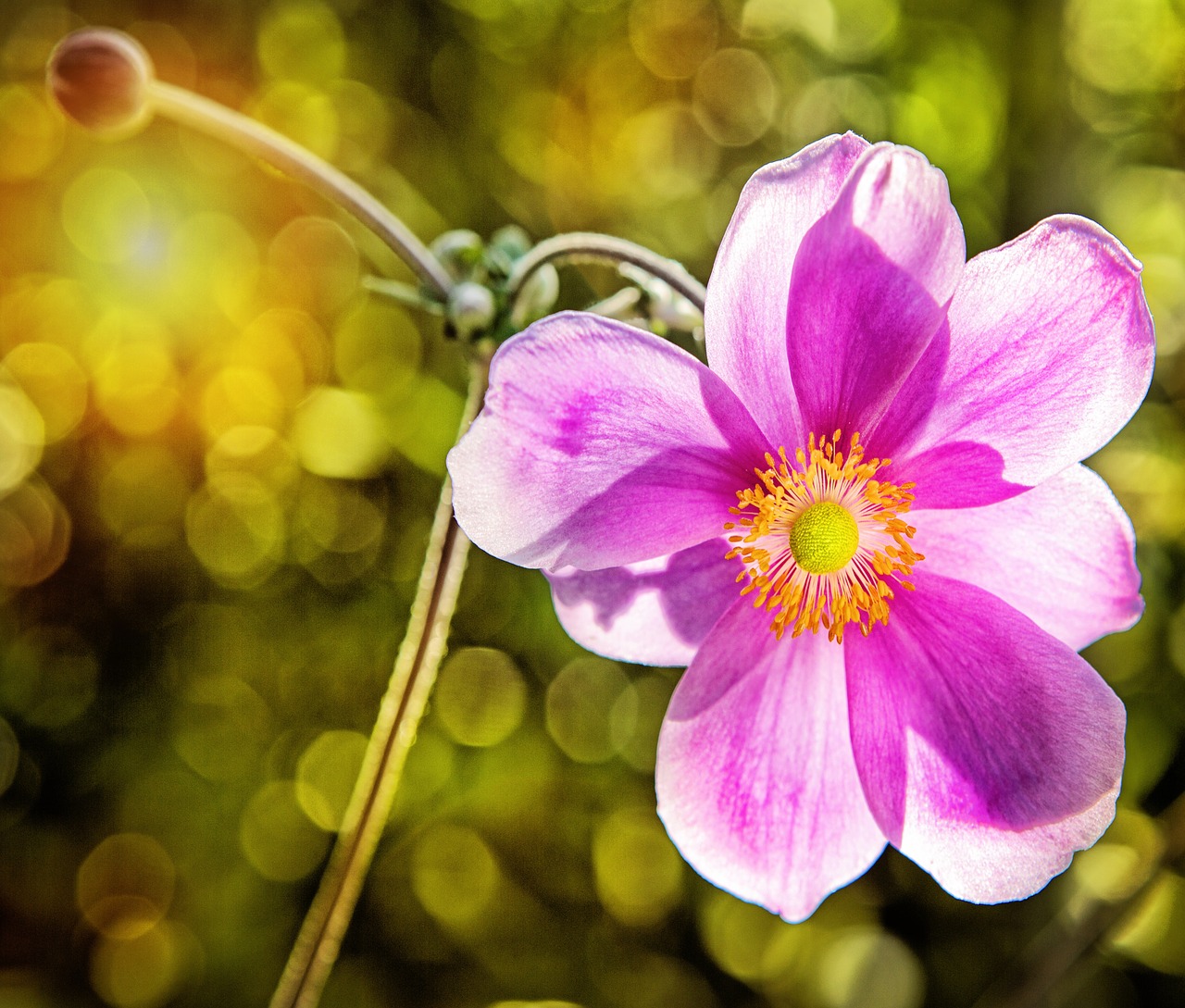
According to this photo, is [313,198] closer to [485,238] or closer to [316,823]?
[485,238]

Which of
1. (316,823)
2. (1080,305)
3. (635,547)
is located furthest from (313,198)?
(1080,305)

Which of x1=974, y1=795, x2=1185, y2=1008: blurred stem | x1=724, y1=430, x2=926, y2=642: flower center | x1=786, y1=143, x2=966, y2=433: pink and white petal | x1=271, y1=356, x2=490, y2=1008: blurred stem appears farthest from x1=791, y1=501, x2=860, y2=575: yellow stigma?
x1=974, y1=795, x2=1185, y2=1008: blurred stem

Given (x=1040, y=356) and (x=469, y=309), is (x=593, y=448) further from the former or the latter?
(x=1040, y=356)

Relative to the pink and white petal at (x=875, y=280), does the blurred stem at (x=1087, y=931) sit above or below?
below

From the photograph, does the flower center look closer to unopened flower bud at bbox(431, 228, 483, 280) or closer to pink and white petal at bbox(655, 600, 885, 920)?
pink and white petal at bbox(655, 600, 885, 920)

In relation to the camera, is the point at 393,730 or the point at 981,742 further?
the point at 393,730

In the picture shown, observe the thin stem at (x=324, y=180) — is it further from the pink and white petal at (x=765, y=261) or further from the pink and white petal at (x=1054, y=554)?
the pink and white petal at (x=1054, y=554)

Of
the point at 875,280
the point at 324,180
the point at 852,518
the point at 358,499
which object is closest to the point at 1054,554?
the point at 852,518

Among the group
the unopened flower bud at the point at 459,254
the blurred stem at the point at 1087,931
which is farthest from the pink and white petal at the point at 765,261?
the blurred stem at the point at 1087,931
